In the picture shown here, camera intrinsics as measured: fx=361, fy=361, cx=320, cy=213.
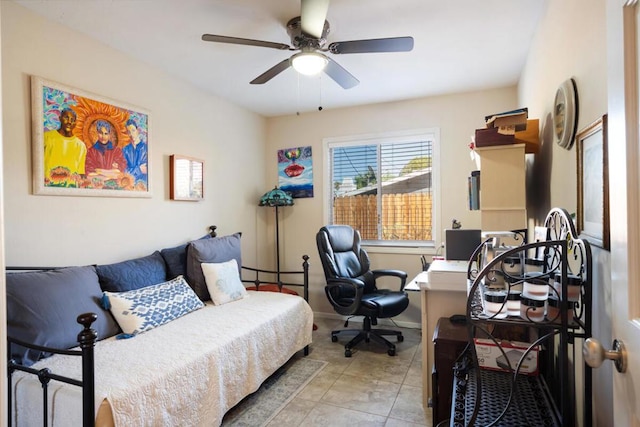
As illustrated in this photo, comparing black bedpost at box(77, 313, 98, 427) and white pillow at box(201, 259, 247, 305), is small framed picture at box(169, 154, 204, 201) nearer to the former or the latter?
white pillow at box(201, 259, 247, 305)

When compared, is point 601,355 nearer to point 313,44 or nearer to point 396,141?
point 313,44

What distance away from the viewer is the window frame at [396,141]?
12.1 ft

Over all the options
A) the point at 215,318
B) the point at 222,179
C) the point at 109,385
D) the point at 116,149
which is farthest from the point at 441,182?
the point at 109,385

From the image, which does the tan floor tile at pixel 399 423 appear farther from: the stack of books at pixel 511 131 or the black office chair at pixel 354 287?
the stack of books at pixel 511 131

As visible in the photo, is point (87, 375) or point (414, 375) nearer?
point (87, 375)

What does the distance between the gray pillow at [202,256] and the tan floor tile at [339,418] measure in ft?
4.07

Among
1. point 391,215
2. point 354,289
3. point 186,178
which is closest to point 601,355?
point 354,289

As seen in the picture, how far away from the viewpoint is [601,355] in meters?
0.72

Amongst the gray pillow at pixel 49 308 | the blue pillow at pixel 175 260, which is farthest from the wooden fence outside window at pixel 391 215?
the gray pillow at pixel 49 308

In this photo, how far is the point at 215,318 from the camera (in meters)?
2.43

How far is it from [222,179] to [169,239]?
903 millimetres

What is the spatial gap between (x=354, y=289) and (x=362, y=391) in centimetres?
98

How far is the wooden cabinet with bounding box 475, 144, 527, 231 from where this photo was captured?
1.97 metres

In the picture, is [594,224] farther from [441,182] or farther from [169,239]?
[169,239]
